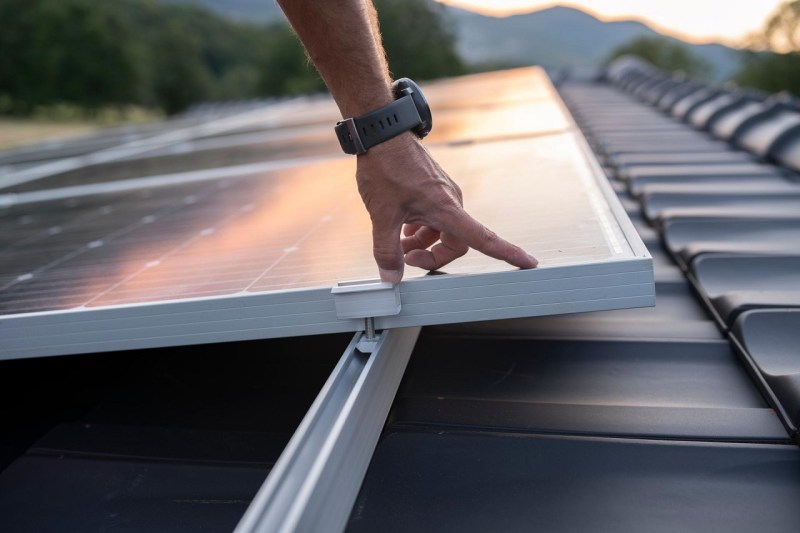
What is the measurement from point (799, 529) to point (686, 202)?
2.81 meters

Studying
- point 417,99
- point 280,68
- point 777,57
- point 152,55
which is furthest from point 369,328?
point 152,55

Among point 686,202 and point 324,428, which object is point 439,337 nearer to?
point 324,428

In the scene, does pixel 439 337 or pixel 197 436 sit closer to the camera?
pixel 197 436

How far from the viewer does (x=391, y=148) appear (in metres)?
1.57

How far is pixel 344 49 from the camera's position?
156cm

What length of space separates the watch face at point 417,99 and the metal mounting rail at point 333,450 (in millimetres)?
459

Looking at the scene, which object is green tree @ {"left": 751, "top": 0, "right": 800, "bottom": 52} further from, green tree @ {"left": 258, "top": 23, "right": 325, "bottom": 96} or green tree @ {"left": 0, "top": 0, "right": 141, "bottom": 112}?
green tree @ {"left": 0, "top": 0, "right": 141, "bottom": 112}

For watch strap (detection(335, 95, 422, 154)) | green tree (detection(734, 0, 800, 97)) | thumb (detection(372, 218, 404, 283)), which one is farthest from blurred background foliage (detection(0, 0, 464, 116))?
thumb (detection(372, 218, 404, 283))

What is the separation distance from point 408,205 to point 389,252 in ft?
0.36

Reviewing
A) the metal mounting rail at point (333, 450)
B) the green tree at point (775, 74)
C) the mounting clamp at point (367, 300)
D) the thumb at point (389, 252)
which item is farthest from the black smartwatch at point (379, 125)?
the green tree at point (775, 74)

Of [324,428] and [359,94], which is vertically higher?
[359,94]

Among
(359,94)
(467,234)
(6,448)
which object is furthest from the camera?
(6,448)

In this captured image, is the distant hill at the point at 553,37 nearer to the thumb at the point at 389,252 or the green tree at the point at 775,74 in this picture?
the green tree at the point at 775,74

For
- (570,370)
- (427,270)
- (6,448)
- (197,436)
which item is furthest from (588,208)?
(6,448)
